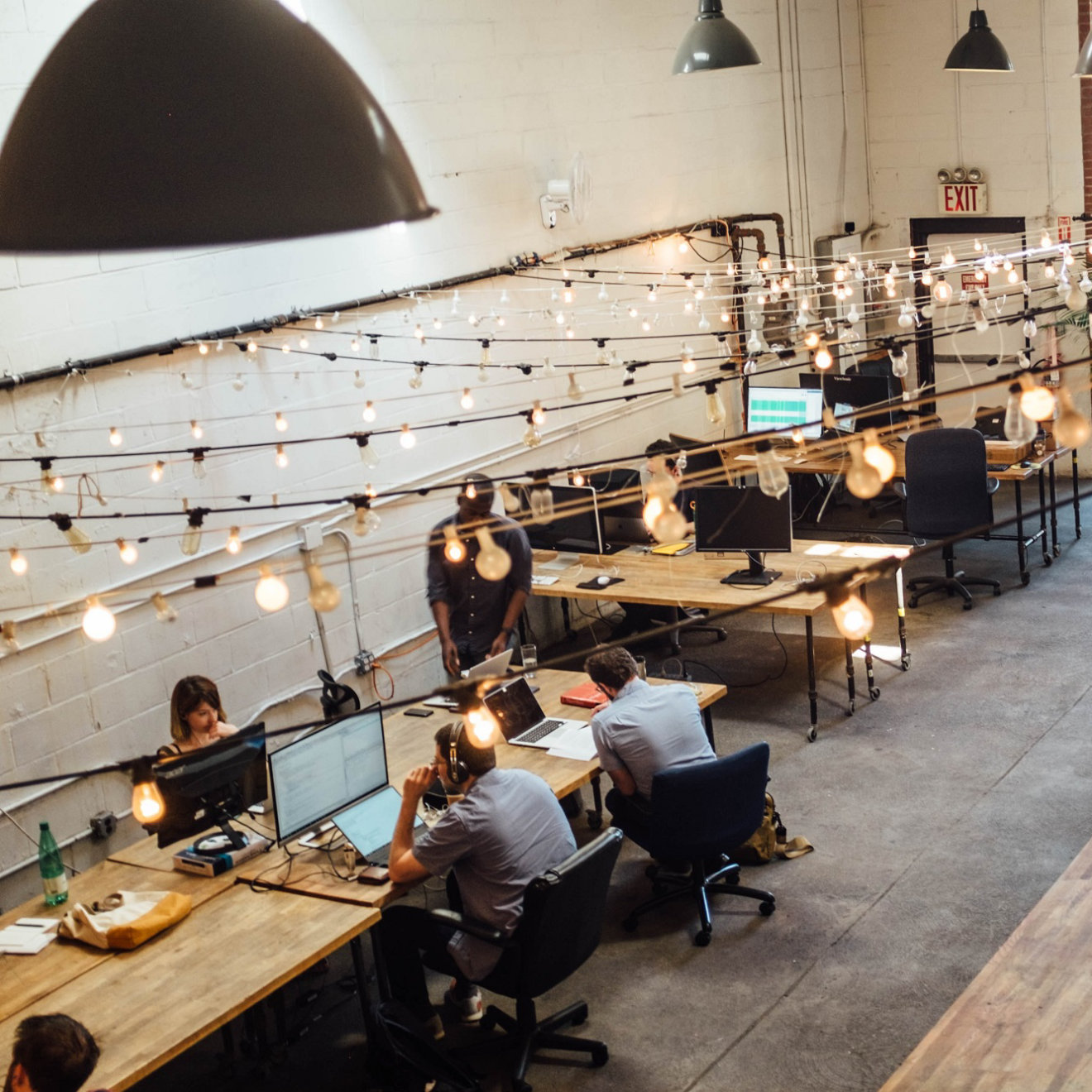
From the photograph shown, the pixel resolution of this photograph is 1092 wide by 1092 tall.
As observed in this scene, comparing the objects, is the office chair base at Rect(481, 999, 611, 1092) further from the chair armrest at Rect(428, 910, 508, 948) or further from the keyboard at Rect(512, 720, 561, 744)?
the keyboard at Rect(512, 720, 561, 744)

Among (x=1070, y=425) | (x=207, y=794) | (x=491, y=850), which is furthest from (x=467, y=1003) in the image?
(x=1070, y=425)

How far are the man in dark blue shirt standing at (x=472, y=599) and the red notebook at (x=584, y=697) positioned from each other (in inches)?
33.6

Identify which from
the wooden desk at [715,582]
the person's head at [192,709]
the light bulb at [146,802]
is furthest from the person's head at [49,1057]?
the wooden desk at [715,582]

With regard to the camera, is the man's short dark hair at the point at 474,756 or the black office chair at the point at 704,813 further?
the black office chair at the point at 704,813

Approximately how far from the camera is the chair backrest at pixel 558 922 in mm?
4312

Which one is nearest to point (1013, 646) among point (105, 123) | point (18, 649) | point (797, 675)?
point (797, 675)

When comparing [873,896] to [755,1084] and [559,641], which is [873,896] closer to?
[755,1084]

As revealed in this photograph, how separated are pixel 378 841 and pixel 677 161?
20.5 ft

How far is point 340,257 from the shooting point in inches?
278

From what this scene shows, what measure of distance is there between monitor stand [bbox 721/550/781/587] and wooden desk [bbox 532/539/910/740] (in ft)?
0.16

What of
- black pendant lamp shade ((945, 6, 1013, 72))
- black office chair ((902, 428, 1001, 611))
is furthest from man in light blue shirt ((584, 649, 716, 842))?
black pendant lamp shade ((945, 6, 1013, 72))

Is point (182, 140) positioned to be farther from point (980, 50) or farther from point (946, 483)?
point (980, 50)

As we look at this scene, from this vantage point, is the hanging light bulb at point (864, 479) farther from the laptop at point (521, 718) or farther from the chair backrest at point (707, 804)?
the laptop at point (521, 718)

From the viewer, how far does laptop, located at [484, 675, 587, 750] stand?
571cm
